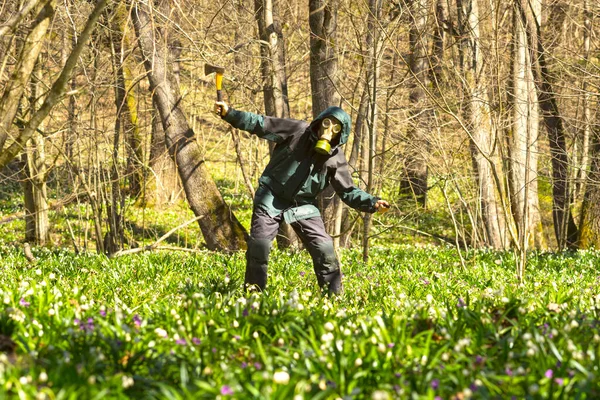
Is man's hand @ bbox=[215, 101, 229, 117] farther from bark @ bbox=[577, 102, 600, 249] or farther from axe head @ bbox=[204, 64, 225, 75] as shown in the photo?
bark @ bbox=[577, 102, 600, 249]

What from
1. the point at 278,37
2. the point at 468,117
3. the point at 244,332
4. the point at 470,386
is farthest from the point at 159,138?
the point at 470,386

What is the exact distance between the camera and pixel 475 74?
10.8 m

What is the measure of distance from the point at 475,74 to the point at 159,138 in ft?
27.2

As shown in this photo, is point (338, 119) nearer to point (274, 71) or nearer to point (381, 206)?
point (381, 206)

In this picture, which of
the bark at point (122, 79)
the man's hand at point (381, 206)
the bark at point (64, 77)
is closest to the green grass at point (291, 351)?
the man's hand at point (381, 206)

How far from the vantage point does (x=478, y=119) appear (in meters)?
10.7

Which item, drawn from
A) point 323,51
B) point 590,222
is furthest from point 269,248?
point 590,222

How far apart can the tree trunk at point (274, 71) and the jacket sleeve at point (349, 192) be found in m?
4.74

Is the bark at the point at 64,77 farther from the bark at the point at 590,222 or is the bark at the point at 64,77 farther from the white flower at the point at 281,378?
the bark at the point at 590,222

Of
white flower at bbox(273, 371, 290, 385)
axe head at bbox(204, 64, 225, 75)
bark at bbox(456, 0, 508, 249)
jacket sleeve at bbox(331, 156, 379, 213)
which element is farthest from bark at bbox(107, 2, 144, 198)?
white flower at bbox(273, 371, 290, 385)

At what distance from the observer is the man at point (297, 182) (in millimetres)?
6000

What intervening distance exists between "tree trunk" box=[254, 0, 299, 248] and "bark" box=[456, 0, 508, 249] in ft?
9.32

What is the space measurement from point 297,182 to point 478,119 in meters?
5.54

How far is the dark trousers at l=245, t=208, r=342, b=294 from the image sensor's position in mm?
A: 6031
